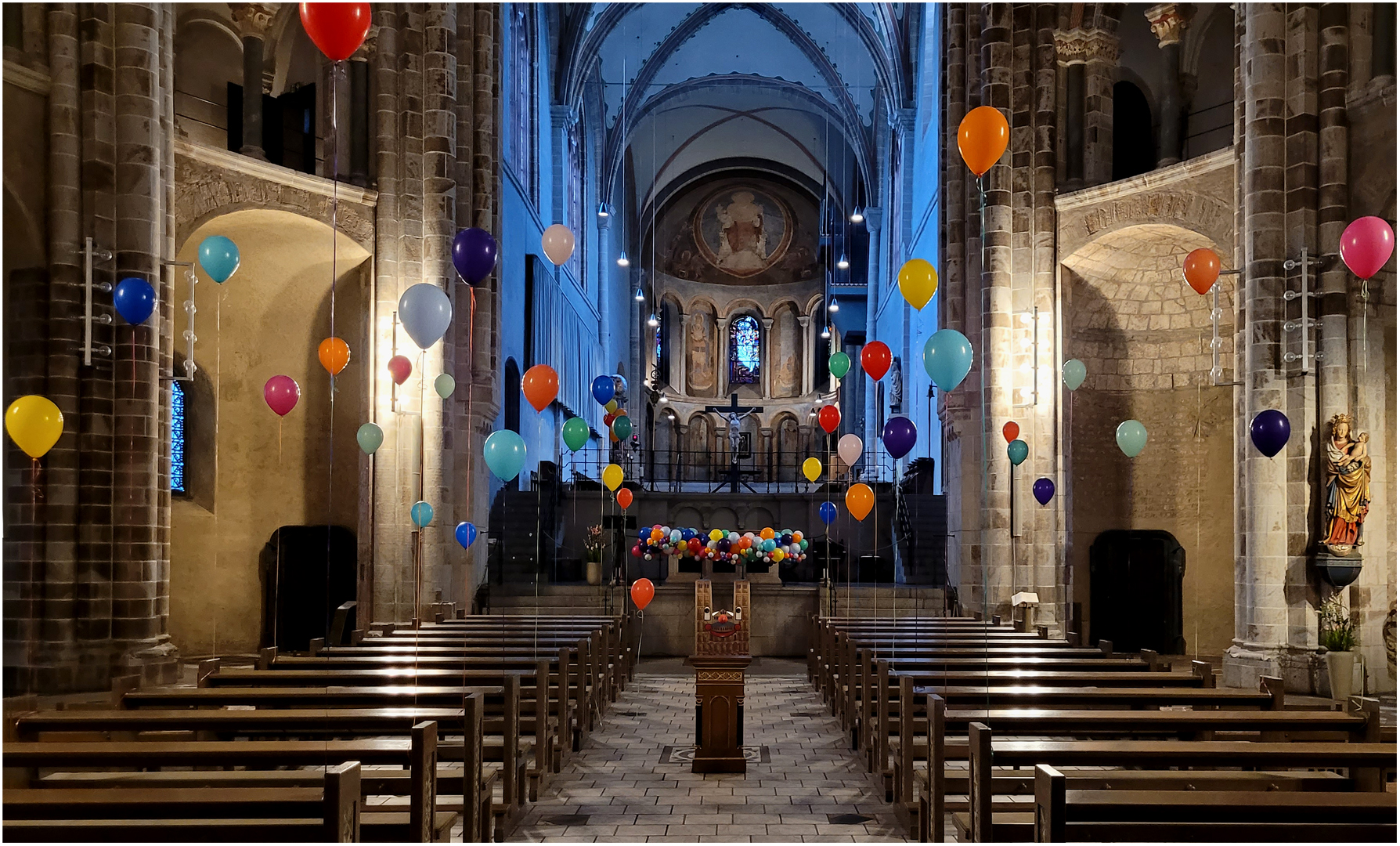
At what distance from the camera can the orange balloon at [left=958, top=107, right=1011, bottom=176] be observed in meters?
7.93

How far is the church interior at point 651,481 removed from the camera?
615 centimetres

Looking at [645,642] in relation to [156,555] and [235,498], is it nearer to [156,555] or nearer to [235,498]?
[235,498]

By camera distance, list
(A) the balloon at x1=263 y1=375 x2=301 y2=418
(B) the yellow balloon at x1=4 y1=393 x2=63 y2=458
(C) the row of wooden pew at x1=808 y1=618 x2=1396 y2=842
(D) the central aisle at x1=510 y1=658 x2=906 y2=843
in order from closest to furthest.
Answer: (C) the row of wooden pew at x1=808 y1=618 x2=1396 y2=842, (D) the central aisle at x1=510 y1=658 x2=906 y2=843, (B) the yellow balloon at x1=4 y1=393 x2=63 y2=458, (A) the balloon at x1=263 y1=375 x2=301 y2=418

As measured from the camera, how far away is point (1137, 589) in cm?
1661

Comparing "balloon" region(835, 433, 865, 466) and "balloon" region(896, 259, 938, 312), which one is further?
"balloon" region(835, 433, 865, 466)

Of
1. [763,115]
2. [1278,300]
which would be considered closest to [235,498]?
[1278,300]

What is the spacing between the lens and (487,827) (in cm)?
607

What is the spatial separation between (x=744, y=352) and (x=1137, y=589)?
2676cm

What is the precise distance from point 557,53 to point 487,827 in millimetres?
23717

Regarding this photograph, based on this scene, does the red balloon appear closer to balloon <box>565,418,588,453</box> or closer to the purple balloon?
the purple balloon

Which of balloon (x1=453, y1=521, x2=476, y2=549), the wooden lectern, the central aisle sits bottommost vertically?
the central aisle

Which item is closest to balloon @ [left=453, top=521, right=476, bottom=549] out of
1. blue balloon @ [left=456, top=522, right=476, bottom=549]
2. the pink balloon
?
blue balloon @ [left=456, top=522, right=476, bottom=549]

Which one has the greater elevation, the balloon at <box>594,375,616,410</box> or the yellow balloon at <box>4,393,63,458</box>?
the balloon at <box>594,375,616,410</box>

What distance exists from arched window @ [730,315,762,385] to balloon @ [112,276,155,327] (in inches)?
1269
